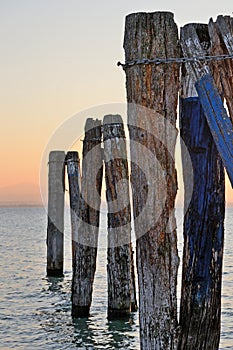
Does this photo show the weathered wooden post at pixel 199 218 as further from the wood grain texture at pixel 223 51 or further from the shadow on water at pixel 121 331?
the shadow on water at pixel 121 331

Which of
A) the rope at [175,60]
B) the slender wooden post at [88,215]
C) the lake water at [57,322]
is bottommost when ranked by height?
the lake water at [57,322]

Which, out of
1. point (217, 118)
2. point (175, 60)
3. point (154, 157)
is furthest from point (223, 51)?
point (154, 157)

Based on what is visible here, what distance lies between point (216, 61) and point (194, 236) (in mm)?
1145

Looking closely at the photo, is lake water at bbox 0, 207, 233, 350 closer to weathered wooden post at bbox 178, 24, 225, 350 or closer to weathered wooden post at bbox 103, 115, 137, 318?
weathered wooden post at bbox 103, 115, 137, 318

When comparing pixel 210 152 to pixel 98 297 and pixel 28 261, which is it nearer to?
pixel 98 297

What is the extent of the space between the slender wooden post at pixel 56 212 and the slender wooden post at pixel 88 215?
4.58 meters

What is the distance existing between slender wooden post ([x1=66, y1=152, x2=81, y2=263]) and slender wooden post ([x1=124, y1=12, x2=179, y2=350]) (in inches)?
224

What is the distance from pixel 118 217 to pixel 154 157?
504 centimetres

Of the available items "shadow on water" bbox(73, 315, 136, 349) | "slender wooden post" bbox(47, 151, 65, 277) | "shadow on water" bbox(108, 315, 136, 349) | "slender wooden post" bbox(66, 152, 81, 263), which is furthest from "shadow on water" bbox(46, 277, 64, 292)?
"shadow on water" bbox(108, 315, 136, 349)

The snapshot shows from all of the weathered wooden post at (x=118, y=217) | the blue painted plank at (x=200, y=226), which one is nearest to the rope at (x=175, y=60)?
the blue painted plank at (x=200, y=226)

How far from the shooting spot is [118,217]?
383 inches

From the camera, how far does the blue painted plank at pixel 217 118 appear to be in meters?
4.45

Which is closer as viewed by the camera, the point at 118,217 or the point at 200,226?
the point at 200,226

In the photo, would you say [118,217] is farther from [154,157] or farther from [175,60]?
[175,60]
